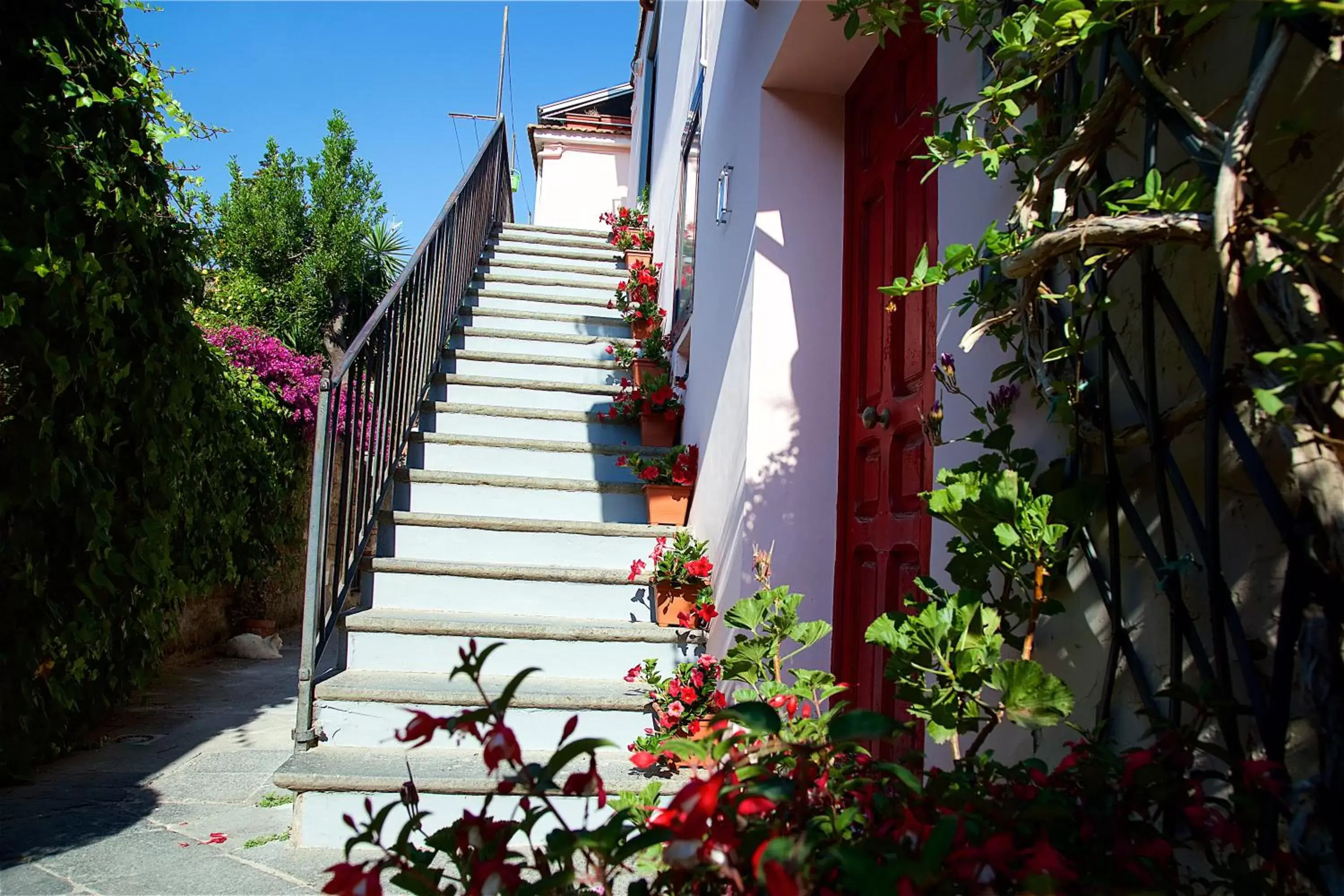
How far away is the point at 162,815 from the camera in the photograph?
256 cm

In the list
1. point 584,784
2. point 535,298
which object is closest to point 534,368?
point 535,298

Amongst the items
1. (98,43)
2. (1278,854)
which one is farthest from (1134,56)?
(98,43)

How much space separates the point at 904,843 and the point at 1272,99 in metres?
0.84

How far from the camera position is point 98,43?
9.02ft

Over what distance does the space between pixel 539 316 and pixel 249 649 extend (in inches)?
113

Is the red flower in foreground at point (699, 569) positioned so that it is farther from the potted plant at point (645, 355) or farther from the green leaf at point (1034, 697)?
the green leaf at point (1034, 697)

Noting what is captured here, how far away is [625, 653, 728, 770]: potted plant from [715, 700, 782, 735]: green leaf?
6.40ft

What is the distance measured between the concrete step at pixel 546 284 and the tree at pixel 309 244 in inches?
196

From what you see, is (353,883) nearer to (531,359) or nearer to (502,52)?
(531,359)

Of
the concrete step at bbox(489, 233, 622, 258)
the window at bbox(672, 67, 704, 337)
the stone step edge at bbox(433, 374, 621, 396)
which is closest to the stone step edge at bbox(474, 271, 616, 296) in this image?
the concrete step at bbox(489, 233, 622, 258)

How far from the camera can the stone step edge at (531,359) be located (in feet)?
15.6

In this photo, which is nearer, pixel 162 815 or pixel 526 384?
pixel 162 815

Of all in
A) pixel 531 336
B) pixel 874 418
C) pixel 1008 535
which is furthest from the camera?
pixel 531 336

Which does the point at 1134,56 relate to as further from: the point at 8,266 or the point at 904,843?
the point at 8,266
